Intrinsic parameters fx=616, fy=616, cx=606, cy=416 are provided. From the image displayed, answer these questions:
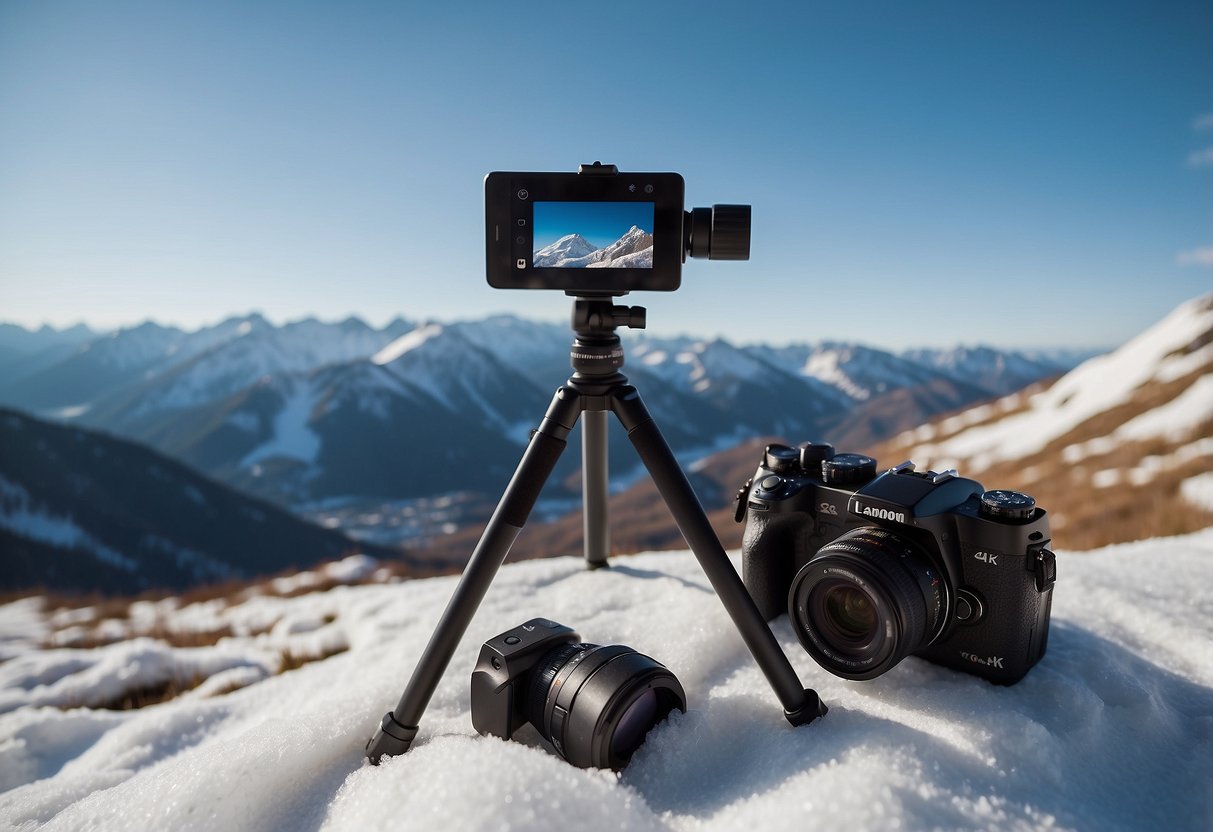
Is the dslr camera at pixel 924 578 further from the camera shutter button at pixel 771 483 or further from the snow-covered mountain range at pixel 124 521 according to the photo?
the snow-covered mountain range at pixel 124 521

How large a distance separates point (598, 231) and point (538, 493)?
88 cm

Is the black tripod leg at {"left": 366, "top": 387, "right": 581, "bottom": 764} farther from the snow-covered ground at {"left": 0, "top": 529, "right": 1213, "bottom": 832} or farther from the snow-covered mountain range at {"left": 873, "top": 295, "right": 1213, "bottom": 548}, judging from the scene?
the snow-covered mountain range at {"left": 873, "top": 295, "right": 1213, "bottom": 548}

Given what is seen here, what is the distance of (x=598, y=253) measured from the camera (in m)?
2.06

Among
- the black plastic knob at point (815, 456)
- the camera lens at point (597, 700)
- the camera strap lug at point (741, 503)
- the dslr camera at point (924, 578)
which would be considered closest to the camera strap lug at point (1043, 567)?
the dslr camera at point (924, 578)

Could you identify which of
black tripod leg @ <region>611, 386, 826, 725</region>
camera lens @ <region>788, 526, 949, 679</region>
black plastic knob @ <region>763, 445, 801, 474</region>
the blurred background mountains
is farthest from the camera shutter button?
the blurred background mountains

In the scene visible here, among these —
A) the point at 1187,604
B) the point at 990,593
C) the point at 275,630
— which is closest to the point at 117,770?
the point at 275,630

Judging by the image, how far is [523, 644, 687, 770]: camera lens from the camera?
174 centimetres

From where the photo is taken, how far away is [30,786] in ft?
7.55

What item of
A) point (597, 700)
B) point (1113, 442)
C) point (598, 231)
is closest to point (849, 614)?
point (597, 700)

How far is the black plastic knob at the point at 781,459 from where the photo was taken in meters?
2.55

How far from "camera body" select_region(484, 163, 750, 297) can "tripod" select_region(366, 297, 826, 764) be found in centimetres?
14

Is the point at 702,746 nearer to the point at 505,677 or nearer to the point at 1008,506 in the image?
the point at 505,677

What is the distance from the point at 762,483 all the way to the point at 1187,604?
2.20 metres

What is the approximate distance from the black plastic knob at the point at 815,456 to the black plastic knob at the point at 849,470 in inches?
4.8
